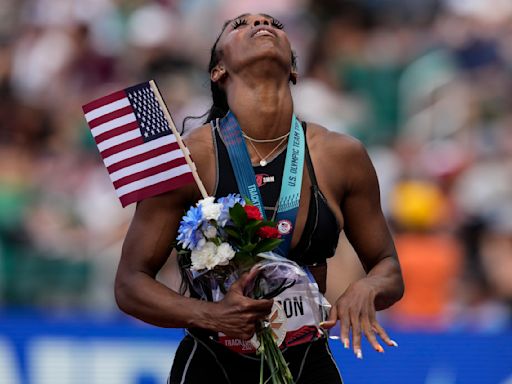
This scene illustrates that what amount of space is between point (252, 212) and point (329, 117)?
6.73 m

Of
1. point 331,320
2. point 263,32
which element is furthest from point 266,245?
point 263,32

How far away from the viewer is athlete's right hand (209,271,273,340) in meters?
4.67

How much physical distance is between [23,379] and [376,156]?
4.12m

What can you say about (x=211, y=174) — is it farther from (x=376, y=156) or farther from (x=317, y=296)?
(x=376, y=156)

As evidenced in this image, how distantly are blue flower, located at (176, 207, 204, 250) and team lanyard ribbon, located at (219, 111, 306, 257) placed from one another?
28cm

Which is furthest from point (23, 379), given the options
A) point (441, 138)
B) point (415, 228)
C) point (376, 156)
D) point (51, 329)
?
point (441, 138)

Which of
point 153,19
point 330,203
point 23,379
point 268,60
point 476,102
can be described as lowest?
point 23,379

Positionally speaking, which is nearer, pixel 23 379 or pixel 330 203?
pixel 330 203

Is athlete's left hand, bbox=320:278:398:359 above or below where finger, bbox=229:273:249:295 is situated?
below

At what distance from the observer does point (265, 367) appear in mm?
5090

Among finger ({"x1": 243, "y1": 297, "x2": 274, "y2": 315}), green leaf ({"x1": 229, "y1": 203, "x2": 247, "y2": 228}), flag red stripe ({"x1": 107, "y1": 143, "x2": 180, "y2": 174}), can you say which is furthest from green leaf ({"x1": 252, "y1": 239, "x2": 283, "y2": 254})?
flag red stripe ({"x1": 107, "y1": 143, "x2": 180, "y2": 174})

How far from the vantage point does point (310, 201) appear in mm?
5160

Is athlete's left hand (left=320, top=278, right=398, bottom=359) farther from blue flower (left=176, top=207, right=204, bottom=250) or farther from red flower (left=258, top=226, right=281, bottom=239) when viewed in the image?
blue flower (left=176, top=207, right=204, bottom=250)

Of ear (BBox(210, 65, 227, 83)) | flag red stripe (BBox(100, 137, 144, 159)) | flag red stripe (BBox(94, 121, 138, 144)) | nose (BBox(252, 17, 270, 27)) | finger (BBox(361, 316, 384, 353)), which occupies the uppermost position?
nose (BBox(252, 17, 270, 27))
